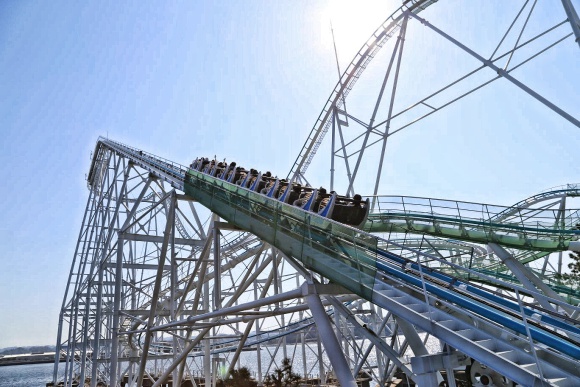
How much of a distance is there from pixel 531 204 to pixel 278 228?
A: 13373mm

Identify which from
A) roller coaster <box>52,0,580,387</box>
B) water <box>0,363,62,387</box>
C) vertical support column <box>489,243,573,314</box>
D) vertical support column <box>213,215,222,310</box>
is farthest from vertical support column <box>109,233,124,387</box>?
water <box>0,363,62,387</box>

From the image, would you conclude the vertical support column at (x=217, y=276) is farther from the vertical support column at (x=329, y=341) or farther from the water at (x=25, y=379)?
the water at (x=25, y=379)

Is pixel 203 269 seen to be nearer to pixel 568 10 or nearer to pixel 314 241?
pixel 314 241

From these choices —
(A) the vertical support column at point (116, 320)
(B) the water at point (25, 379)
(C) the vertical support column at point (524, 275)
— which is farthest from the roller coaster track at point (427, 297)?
(B) the water at point (25, 379)

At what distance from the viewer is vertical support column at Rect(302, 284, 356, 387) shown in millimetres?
6992

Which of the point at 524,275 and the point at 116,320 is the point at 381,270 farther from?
the point at 116,320

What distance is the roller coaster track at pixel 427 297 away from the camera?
4.95m

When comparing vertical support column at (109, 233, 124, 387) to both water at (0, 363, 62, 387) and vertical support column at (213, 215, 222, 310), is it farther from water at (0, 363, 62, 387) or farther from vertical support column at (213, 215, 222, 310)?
water at (0, 363, 62, 387)

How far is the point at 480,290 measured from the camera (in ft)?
24.0

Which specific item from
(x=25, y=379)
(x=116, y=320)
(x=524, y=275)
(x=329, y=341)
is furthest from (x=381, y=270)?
(x=25, y=379)

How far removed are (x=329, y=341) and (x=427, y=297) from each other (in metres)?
2.07

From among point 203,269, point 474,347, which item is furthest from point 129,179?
point 474,347

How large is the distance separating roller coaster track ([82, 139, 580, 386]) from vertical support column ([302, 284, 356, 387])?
426mm

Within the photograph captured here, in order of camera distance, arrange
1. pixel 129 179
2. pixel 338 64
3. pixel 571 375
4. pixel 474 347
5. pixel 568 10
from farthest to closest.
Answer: pixel 129 179, pixel 338 64, pixel 568 10, pixel 474 347, pixel 571 375
